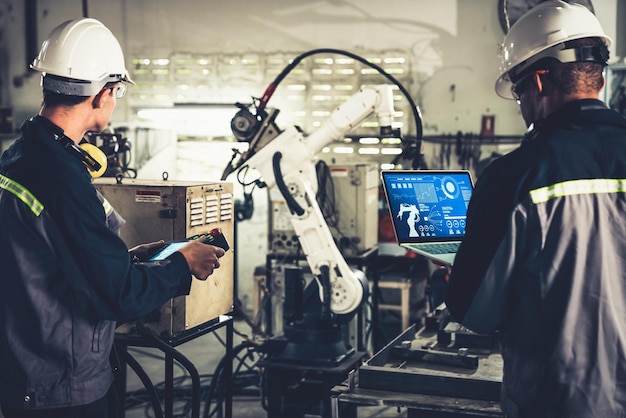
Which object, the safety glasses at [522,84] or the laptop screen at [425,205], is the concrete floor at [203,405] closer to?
the laptop screen at [425,205]

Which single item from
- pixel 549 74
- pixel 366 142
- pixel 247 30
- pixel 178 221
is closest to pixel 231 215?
pixel 178 221

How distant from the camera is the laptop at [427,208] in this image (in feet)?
8.26

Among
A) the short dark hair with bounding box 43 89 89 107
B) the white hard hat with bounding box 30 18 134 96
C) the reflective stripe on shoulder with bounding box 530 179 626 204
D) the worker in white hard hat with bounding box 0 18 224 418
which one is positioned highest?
the white hard hat with bounding box 30 18 134 96

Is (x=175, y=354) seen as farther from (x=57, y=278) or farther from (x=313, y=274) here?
(x=313, y=274)

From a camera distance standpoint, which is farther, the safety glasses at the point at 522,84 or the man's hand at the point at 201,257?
the man's hand at the point at 201,257

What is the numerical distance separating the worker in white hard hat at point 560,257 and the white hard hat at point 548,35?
0.16ft

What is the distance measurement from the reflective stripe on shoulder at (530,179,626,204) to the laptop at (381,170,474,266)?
2.60 feet

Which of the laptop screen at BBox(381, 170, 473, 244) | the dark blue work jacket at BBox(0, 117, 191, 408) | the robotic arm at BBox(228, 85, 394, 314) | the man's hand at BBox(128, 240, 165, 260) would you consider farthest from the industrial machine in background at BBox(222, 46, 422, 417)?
the dark blue work jacket at BBox(0, 117, 191, 408)

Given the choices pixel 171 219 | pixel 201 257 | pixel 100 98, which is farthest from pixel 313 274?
pixel 100 98

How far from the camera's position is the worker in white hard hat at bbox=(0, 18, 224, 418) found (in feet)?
6.21

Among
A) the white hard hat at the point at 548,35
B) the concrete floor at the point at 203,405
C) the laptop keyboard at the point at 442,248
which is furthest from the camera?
the concrete floor at the point at 203,405

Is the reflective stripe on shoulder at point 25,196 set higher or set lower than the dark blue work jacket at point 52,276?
higher

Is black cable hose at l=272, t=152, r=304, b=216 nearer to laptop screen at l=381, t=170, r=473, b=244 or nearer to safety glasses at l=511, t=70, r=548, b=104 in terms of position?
laptop screen at l=381, t=170, r=473, b=244

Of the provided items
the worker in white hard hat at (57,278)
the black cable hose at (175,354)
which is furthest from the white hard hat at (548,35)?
the black cable hose at (175,354)
